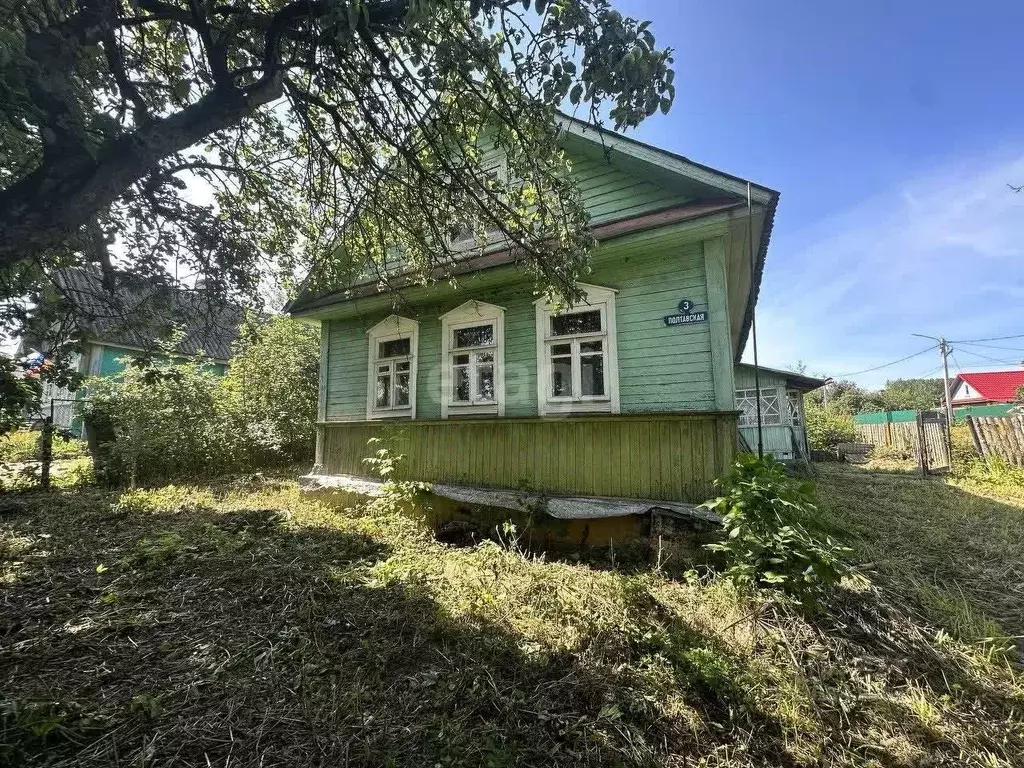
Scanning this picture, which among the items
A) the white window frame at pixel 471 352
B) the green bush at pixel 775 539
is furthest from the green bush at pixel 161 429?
the green bush at pixel 775 539

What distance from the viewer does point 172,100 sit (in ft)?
11.4

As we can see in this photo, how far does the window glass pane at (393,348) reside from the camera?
7.34 m

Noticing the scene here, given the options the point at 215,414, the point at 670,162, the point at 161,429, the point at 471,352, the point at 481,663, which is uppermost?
the point at 670,162

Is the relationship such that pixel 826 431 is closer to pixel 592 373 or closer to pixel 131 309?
pixel 592 373

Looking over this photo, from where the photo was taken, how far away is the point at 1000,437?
365 inches

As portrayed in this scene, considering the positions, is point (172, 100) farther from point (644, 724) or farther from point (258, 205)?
point (644, 724)

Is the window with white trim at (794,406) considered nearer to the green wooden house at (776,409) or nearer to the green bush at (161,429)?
the green wooden house at (776,409)

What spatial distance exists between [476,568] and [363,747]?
84.1 inches

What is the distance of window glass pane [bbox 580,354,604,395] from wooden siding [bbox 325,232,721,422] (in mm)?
288

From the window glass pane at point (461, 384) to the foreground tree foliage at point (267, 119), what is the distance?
2120mm

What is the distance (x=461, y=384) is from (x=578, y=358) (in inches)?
80.4

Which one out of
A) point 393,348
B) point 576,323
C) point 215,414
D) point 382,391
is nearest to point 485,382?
point 576,323

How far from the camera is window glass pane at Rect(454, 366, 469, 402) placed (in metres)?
6.58

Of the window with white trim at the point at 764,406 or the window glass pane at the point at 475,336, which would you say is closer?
the window glass pane at the point at 475,336
